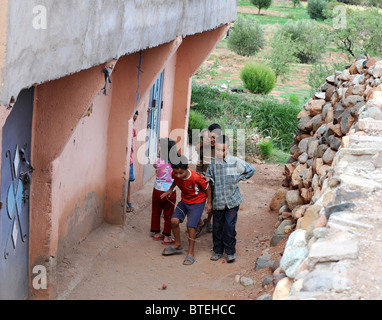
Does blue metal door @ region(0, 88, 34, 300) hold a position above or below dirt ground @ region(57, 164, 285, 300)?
above

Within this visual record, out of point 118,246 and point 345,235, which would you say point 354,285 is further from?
point 118,246

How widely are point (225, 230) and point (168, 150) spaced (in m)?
1.14

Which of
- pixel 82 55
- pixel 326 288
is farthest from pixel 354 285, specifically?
pixel 82 55

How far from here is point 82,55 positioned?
4496 millimetres

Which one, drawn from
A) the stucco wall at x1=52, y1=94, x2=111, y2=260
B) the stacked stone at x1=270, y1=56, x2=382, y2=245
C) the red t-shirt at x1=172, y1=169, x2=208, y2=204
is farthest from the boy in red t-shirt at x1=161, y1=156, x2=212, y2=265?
the stacked stone at x1=270, y1=56, x2=382, y2=245

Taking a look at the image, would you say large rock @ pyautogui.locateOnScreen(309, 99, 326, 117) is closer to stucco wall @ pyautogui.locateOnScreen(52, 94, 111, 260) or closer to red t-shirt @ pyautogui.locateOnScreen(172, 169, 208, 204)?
red t-shirt @ pyautogui.locateOnScreen(172, 169, 208, 204)

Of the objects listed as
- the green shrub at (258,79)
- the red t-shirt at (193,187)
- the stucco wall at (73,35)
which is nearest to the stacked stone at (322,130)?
the red t-shirt at (193,187)

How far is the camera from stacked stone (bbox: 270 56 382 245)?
7.25 meters

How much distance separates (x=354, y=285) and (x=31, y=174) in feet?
11.4

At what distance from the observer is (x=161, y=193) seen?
7879 millimetres

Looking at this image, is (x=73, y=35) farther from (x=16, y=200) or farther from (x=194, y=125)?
(x=194, y=125)

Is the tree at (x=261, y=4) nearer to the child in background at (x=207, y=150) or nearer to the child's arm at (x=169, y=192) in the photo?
the child in background at (x=207, y=150)

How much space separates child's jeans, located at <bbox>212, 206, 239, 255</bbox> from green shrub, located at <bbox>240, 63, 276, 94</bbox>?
1378 centimetres

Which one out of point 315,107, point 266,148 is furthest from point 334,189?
point 266,148
